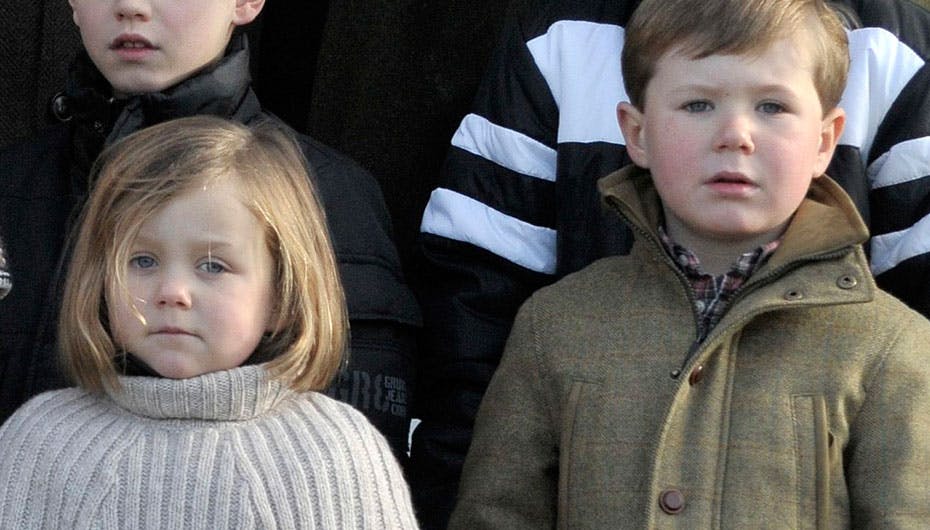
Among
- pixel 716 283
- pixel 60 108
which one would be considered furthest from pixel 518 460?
pixel 60 108

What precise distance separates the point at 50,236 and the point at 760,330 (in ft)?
4.01

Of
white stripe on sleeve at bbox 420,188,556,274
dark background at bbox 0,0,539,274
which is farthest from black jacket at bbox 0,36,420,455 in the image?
dark background at bbox 0,0,539,274

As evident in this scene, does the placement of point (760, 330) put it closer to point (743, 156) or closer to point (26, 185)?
point (743, 156)

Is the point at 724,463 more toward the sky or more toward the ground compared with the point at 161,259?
more toward the ground

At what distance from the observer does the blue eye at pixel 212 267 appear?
265cm

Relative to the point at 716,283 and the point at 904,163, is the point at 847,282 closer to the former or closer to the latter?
the point at 716,283

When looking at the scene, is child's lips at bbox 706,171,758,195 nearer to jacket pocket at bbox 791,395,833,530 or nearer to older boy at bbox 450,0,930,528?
older boy at bbox 450,0,930,528

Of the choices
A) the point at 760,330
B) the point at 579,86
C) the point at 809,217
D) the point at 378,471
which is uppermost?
the point at 579,86

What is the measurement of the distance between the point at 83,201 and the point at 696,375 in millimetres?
1100

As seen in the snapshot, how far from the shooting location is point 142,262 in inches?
105

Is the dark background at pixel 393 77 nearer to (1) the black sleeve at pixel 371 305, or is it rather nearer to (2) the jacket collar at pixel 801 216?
(1) the black sleeve at pixel 371 305

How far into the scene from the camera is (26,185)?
3229 mm

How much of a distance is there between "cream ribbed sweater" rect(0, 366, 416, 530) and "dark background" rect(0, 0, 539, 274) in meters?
1.52

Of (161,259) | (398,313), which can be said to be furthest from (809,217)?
(161,259)
